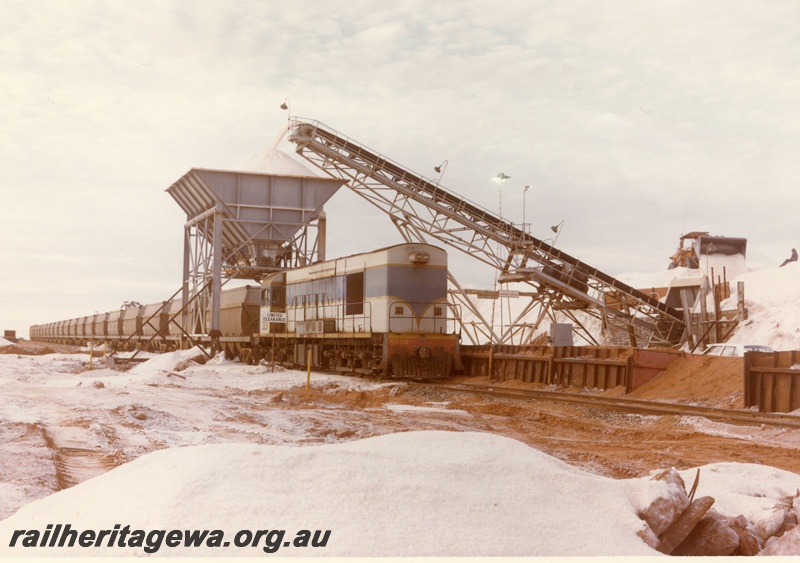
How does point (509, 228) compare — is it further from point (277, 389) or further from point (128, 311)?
point (128, 311)

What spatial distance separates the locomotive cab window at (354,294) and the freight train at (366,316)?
3 centimetres

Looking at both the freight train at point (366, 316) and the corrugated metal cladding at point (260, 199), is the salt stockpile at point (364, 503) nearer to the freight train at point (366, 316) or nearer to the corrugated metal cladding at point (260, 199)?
the freight train at point (366, 316)

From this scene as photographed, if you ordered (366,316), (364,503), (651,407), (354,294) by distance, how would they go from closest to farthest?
(364,503)
(651,407)
(366,316)
(354,294)

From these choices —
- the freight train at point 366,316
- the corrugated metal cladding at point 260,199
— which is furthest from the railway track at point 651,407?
the corrugated metal cladding at point 260,199

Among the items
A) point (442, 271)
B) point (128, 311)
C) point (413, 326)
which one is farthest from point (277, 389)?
point (128, 311)

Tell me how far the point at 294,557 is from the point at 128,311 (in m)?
47.7

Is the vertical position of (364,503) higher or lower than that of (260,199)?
lower

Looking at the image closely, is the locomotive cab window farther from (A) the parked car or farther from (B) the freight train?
(A) the parked car

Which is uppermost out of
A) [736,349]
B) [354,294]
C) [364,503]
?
[354,294]

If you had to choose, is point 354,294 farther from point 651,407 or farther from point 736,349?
point 736,349

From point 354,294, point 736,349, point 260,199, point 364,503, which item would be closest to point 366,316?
point 354,294

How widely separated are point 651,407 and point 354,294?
35.8 feet

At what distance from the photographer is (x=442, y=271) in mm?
23172

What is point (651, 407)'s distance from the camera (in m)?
15.6
